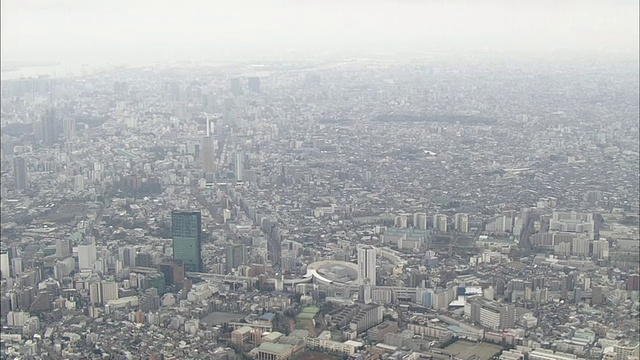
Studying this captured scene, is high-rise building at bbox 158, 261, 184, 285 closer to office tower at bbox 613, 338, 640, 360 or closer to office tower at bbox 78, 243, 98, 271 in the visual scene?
office tower at bbox 78, 243, 98, 271

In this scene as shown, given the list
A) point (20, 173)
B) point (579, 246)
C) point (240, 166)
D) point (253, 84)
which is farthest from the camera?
point (253, 84)

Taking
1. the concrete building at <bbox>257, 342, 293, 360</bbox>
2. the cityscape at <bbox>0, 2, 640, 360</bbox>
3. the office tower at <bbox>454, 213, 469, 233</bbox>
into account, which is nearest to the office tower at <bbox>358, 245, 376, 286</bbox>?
the cityscape at <bbox>0, 2, 640, 360</bbox>

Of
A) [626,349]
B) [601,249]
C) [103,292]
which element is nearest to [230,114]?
[103,292]

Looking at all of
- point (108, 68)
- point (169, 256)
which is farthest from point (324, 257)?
point (108, 68)

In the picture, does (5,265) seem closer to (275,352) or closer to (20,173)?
(20,173)

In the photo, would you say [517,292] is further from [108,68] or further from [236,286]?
[108,68]

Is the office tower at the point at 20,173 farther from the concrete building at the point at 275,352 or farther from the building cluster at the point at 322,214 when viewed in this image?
the concrete building at the point at 275,352
